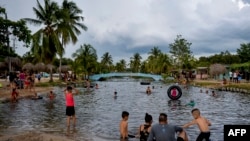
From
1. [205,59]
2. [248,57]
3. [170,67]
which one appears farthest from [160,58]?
[205,59]

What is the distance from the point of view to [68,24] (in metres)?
58.1

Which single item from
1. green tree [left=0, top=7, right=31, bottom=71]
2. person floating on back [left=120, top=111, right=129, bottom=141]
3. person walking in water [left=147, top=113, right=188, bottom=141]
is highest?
green tree [left=0, top=7, right=31, bottom=71]

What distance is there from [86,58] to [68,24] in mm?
31264

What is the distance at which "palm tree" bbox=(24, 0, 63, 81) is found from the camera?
5366 centimetres

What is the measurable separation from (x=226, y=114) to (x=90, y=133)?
35.1 feet

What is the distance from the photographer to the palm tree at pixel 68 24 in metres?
55.8

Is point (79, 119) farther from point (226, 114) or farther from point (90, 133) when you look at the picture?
point (226, 114)

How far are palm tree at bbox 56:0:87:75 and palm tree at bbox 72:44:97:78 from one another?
2532cm

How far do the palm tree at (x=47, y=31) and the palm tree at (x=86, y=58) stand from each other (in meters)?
32.5

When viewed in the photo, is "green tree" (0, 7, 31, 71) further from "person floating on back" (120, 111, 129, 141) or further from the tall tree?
the tall tree

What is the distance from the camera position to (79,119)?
786 inches

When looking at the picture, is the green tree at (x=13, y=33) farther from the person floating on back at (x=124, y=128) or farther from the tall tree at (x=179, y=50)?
the tall tree at (x=179, y=50)

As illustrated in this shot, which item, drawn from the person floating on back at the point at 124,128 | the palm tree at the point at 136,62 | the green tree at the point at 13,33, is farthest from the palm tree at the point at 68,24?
the palm tree at the point at 136,62

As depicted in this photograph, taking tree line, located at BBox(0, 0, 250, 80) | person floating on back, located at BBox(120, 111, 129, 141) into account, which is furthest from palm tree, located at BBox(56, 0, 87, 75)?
person floating on back, located at BBox(120, 111, 129, 141)
